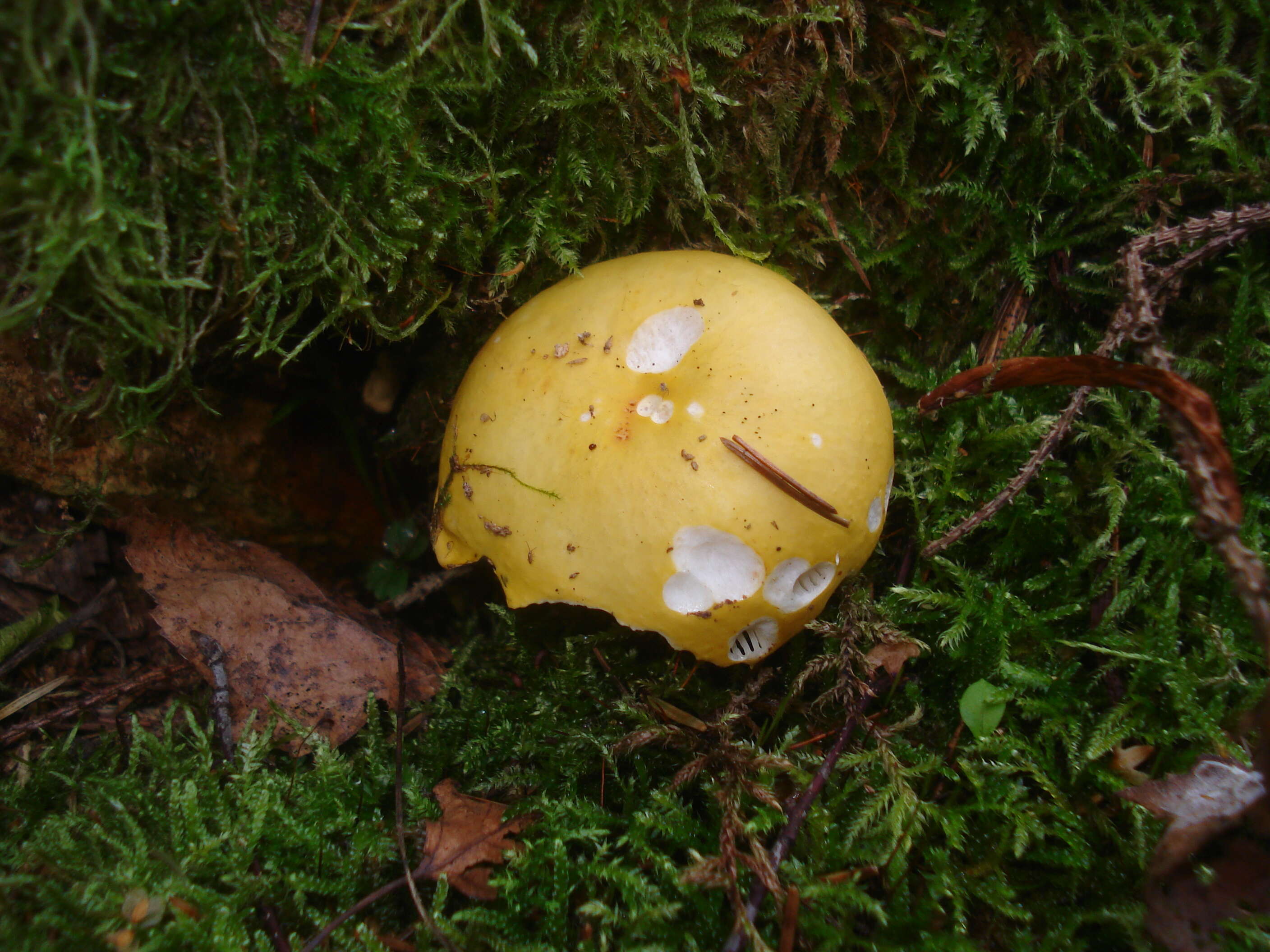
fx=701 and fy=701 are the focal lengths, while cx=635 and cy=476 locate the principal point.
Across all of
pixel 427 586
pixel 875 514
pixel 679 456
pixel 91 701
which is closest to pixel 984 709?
pixel 875 514

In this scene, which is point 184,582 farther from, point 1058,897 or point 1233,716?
point 1233,716

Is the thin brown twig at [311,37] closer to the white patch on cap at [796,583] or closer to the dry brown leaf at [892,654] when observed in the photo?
the white patch on cap at [796,583]

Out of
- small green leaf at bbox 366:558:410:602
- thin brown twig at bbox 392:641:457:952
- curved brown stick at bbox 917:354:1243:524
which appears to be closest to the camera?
curved brown stick at bbox 917:354:1243:524

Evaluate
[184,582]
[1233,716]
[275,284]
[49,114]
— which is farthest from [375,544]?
[1233,716]

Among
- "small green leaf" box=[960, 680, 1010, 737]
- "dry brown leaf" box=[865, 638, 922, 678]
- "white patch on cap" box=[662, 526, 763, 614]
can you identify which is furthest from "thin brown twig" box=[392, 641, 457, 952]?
"small green leaf" box=[960, 680, 1010, 737]

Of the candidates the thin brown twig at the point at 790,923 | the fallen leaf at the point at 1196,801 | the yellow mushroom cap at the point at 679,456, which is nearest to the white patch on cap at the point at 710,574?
the yellow mushroom cap at the point at 679,456

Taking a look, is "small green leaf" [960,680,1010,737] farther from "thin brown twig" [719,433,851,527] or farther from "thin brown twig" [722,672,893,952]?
"thin brown twig" [719,433,851,527]

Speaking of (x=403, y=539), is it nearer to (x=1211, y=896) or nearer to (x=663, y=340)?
(x=663, y=340)

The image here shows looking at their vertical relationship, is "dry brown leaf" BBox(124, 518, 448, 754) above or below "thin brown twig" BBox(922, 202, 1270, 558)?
below
